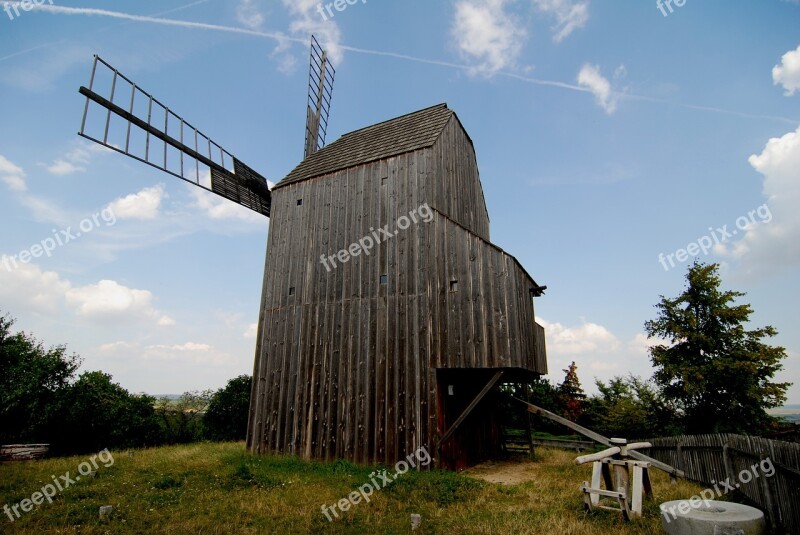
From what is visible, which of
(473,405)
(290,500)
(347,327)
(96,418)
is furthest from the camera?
(96,418)

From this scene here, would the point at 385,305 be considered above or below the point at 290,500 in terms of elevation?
above

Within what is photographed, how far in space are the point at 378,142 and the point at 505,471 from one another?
12271 mm

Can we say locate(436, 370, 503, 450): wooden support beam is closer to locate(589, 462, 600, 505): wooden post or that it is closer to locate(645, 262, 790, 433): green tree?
locate(589, 462, 600, 505): wooden post

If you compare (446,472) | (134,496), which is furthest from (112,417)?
(446,472)

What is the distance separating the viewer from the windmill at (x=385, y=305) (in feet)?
37.7

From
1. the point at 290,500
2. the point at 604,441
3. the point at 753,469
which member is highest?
the point at 604,441

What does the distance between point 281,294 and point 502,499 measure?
9.98m

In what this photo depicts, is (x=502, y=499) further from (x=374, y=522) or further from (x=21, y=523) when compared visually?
(x=21, y=523)

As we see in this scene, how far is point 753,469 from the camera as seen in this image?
753cm

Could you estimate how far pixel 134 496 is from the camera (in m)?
8.87

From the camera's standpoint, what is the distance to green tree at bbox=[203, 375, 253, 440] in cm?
1978

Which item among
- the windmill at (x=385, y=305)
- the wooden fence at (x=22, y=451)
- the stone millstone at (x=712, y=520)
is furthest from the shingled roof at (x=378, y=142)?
the wooden fence at (x=22, y=451)

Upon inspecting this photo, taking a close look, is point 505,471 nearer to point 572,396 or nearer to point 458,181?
point 458,181

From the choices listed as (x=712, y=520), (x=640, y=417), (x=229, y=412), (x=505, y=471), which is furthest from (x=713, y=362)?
(x=229, y=412)
